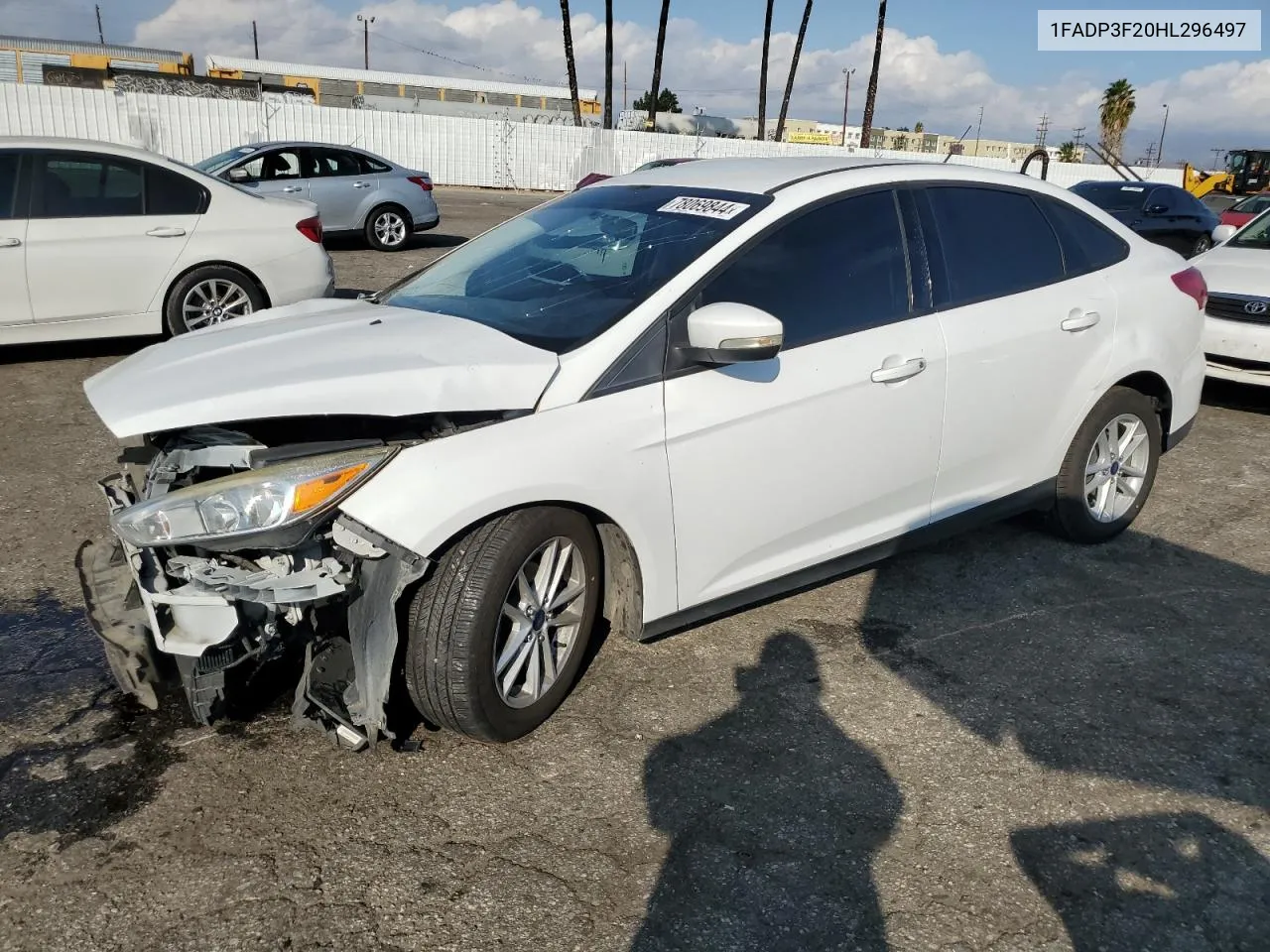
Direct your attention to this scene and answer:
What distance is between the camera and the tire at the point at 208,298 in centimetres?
749

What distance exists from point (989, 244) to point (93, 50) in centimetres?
6436

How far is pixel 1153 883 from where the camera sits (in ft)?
8.37

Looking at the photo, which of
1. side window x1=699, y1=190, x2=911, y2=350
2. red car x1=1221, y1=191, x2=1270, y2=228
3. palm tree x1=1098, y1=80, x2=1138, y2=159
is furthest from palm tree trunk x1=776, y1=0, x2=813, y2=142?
side window x1=699, y1=190, x2=911, y2=350

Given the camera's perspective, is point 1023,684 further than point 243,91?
No

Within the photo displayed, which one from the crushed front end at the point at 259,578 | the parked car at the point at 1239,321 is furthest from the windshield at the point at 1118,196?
the crushed front end at the point at 259,578

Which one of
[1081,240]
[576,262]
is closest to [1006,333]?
[1081,240]

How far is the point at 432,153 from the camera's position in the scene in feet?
Answer: 100

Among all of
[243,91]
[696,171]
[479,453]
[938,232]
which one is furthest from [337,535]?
[243,91]

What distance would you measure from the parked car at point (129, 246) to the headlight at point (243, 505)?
5.26 meters

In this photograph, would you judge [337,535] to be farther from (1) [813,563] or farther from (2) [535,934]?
(1) [813,563]

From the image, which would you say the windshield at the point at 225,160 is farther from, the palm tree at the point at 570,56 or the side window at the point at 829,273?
the palm tree at the point at 570,56

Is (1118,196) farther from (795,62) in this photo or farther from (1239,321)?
(795,62)

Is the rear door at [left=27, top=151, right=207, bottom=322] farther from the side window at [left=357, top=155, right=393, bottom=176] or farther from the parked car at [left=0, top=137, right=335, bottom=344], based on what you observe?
the side window at [left=357, top=155, right=393, bottom=176]

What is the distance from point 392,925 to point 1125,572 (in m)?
3.54
